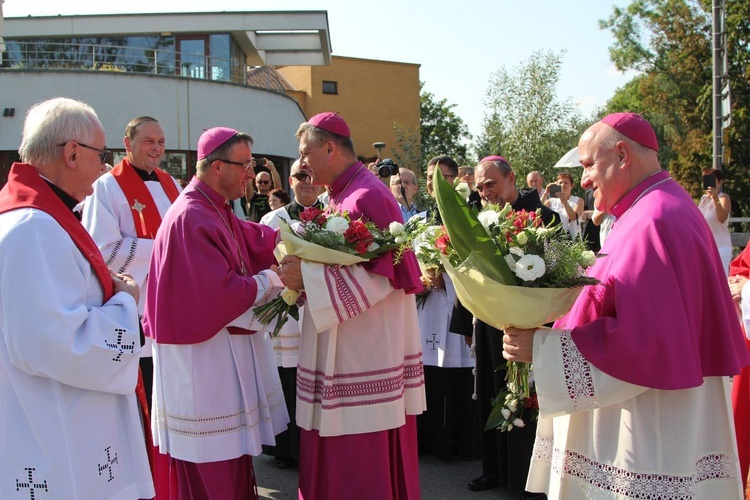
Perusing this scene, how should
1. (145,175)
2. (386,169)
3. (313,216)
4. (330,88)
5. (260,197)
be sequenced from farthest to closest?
1. (330,88)
2. (260,197)
3. (386,169)
4. (145,175)
5. (313,216)

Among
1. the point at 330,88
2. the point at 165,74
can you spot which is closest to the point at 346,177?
the point at 165,74

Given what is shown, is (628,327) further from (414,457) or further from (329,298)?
(414,457)

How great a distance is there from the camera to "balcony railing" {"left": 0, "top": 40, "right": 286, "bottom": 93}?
18.9 meters

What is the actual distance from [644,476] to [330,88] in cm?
3005

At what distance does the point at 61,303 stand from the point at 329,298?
1.55 m

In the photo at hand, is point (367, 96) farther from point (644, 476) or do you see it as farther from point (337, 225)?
point (644, 476)

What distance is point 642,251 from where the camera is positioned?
287 centimetres

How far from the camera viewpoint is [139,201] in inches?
234

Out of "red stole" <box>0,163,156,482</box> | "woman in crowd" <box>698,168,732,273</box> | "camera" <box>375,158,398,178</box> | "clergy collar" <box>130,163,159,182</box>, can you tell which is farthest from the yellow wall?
"red stole" <box>0,163,156,482</box>

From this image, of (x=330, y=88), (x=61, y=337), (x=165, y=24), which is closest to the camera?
(x=61, y=337)

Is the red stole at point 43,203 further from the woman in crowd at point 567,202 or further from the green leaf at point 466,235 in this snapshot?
the woman in crowd at point 567,202

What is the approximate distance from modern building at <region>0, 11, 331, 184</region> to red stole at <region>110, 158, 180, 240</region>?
1382 cm

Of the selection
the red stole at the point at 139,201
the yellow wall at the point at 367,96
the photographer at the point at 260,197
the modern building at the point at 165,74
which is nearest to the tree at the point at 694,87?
the yellow wall at the point at 367,96

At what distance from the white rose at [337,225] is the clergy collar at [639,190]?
1.44 meters
